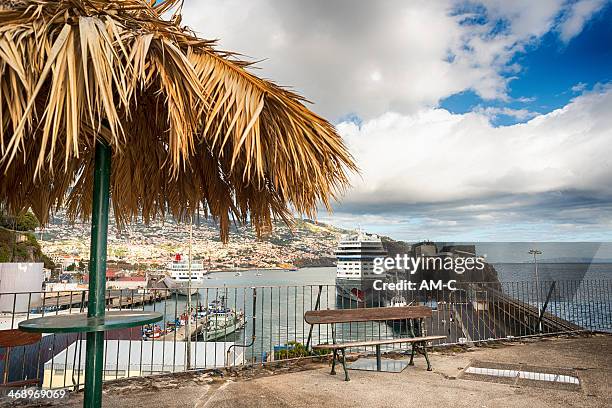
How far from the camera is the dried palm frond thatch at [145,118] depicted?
2045 millimetres

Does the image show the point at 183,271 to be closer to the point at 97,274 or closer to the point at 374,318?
the point at 374,318

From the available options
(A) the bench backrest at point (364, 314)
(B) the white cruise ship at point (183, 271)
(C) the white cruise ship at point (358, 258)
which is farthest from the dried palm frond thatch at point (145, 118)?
(B) the white cruise ship at point (183, 271)

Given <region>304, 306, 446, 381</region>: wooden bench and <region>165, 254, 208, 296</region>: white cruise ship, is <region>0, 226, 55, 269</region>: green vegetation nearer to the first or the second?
<region>165, 254, 208, 296</region>: white cruise ship

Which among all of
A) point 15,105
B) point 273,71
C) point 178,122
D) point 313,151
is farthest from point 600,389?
point 15,105

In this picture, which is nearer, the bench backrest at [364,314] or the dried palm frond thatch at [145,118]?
the dried palm frond thatch at [145,118]

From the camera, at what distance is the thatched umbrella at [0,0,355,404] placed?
6.73 feet

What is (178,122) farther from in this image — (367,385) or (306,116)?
(367,385)

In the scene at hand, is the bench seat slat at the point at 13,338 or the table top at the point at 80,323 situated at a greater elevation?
the table top at the point at 80,323

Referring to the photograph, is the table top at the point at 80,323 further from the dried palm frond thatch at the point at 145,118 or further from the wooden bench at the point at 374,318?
the wooden bench at the point at 374,318

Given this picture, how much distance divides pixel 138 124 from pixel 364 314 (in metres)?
3.74

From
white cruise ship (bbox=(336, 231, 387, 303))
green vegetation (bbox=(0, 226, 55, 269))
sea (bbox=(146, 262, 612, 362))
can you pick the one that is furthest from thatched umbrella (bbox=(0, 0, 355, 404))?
white cruise ship (bbox=(336, 231, 387, 303))

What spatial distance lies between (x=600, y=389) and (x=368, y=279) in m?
44.7

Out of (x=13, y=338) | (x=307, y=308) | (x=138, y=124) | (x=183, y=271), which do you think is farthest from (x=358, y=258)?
(x=138, y=124)

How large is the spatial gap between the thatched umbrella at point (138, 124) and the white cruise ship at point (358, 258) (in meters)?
45.6
